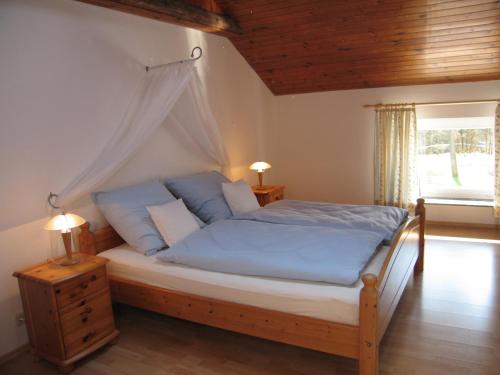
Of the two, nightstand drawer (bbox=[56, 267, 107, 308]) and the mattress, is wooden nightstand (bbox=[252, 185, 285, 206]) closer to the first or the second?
the mattress

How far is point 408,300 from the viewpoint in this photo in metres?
3.10

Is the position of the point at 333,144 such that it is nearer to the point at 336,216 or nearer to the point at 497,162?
the point at 497,162

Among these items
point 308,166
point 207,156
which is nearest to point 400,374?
point 207,156

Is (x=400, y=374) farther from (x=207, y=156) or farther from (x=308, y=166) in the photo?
(x=308, y=166)

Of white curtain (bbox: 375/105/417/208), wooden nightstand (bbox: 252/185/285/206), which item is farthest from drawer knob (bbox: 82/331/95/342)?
white curtain (bbox: 375/105/417/208)

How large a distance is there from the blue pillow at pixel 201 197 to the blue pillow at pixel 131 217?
48 centimetres

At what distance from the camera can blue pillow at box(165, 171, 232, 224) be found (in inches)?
141

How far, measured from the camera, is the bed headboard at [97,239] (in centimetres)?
292

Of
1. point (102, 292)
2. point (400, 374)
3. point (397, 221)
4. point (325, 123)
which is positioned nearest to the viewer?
point (400, 374)

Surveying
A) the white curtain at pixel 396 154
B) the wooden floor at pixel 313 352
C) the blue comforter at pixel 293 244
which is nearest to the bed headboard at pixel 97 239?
the wooden floor at pixel 313 352

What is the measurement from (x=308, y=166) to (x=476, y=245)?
2449 millimetres

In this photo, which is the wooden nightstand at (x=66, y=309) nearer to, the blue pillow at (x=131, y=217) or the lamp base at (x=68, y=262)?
the lamp base at (x=68, y=262)

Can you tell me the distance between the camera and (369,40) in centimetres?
421

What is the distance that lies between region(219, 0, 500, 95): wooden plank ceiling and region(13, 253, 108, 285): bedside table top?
9.58ft
